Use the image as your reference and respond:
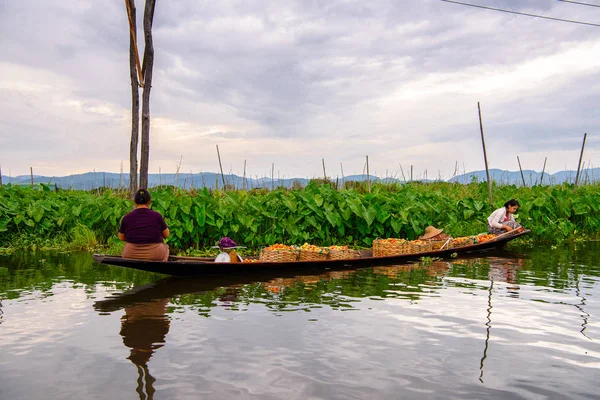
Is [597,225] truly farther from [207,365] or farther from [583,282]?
[207,365]

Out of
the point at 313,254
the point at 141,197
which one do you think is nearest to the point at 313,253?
the point at 313,254

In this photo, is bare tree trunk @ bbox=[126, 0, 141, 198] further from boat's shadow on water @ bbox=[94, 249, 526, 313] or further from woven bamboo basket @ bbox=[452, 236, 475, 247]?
woven bamboo basket @ bbox=[452, 236, 475, 247]

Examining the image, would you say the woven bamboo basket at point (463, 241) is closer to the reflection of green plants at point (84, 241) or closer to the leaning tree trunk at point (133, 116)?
the reflection of green plants at point (84, 241)

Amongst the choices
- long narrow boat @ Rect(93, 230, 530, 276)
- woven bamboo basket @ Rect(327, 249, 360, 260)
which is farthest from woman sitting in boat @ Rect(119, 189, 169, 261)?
woven bamboo basket @ Rect(327, 249, 360, 260)

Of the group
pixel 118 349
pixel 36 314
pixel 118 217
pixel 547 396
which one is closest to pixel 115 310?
pixel 36 314

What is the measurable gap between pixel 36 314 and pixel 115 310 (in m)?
0.85

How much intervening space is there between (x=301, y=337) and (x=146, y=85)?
33.0ft

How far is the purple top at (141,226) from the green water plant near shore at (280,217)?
9.63 ft

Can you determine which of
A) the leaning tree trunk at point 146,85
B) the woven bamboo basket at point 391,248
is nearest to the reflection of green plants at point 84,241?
the leaning tree trunk at point 146,85

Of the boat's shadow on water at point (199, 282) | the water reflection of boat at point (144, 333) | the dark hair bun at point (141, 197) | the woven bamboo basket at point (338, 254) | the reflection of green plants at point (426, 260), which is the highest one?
the dark hair bun at point (141, 197)

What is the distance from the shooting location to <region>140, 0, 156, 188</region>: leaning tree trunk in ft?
43.7

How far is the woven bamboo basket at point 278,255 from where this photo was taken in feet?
29.4

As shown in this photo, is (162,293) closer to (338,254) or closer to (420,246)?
(338,254)

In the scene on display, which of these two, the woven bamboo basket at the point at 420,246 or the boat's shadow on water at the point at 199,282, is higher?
the woven bamboo basket at the point at 420,246
